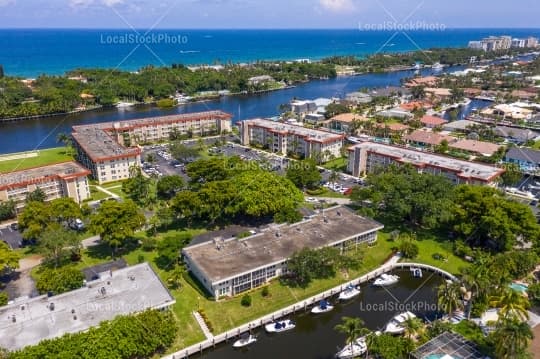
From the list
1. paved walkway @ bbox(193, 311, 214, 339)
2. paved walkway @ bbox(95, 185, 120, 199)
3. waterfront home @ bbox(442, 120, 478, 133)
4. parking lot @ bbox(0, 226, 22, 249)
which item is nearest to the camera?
paved walkway @ bbox(193, 311, 214, 339)

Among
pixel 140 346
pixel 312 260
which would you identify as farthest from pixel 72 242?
pixel 312 260

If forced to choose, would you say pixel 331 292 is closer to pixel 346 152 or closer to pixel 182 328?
pixel 182 328

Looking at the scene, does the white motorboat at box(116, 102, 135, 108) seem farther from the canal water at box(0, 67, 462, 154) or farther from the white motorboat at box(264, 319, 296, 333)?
the white motorboat at box(264, 319, 296, 333)

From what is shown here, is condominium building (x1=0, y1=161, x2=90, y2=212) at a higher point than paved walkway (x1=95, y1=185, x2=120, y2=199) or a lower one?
higher

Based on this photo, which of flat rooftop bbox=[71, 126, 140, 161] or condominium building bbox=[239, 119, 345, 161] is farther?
condominium building bbox=[239, 119, 345, 161]

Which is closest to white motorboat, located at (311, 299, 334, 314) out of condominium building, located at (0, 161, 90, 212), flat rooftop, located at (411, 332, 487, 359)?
flat rooftop, located at (411, 332, 487, 359)

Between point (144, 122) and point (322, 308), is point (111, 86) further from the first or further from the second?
point (322, 308)

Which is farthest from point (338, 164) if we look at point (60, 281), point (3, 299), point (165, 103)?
point (165, 103)

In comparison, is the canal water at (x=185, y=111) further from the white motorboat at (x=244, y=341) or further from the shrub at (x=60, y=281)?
the white motorboat at (x=244, y=341)
